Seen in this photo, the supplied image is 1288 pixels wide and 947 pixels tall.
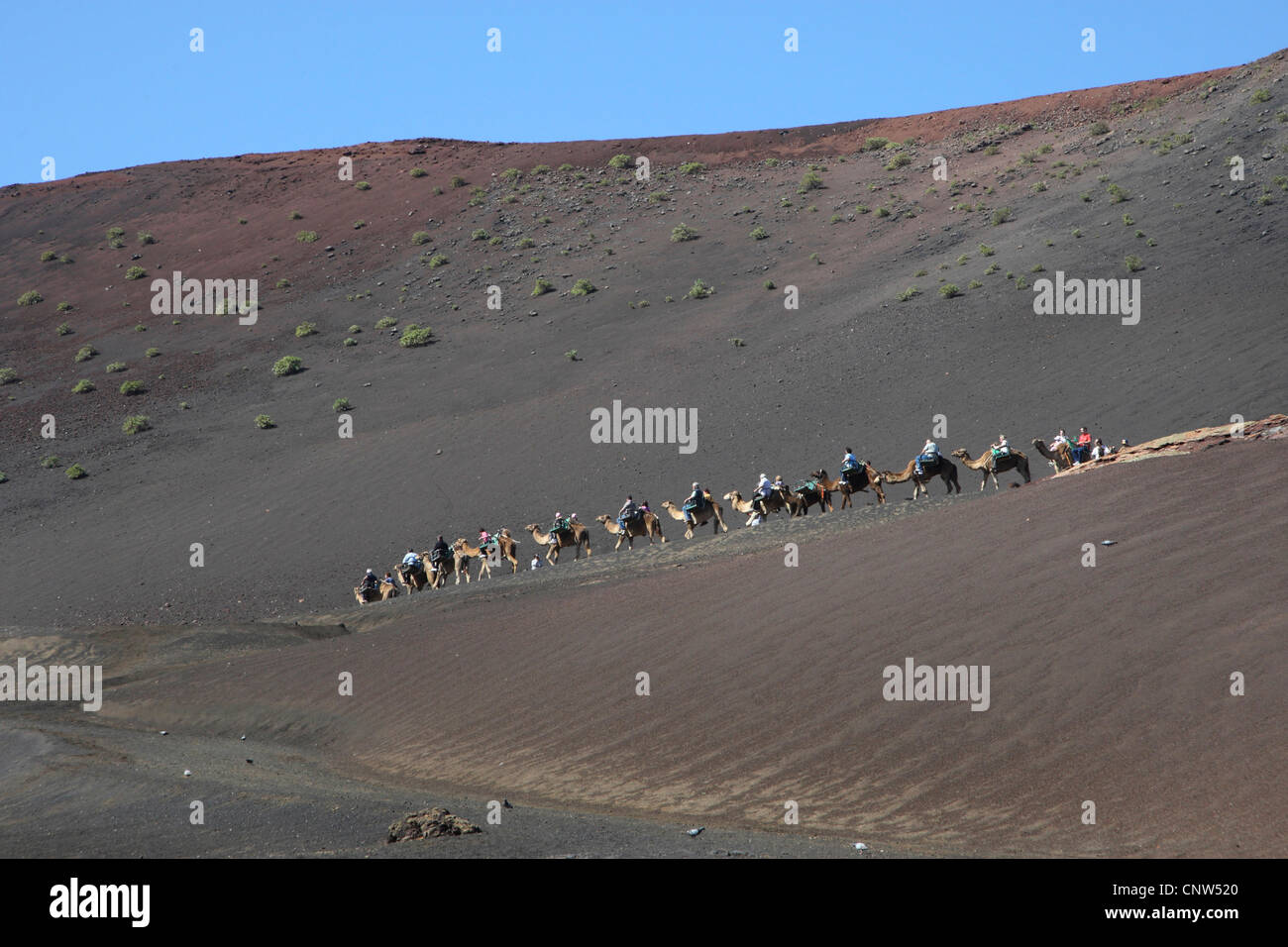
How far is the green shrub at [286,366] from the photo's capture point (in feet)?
194

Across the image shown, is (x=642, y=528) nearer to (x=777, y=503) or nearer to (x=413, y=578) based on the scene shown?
(x=777, y=503)

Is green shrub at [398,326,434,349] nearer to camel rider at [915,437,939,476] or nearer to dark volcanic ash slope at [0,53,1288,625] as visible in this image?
dark volcanic ash slope at [0,53,1288,625]

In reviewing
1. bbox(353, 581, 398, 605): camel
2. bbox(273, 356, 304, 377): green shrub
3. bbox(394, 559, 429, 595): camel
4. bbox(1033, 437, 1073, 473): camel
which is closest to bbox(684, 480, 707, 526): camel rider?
bbox(394, 559, 429, 595): camel

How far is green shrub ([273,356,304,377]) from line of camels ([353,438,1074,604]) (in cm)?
2401

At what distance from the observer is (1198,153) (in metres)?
57.8

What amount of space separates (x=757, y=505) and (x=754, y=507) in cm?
15

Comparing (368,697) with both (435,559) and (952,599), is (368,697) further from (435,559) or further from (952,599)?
(435,559)

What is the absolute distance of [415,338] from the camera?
197 ft

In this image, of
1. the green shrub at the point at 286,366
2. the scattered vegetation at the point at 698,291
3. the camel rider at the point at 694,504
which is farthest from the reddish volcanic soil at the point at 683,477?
the camel rider at the point at 694,504

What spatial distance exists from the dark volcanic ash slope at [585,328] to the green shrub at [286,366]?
1023mm

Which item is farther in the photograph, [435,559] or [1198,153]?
[1198,153]

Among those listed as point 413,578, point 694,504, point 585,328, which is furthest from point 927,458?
point 585,328
